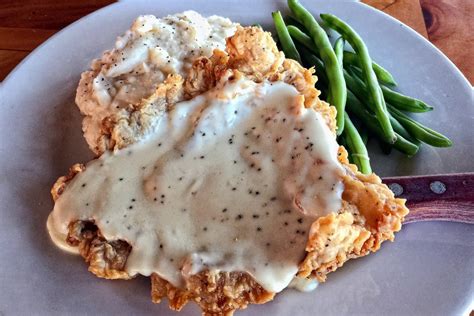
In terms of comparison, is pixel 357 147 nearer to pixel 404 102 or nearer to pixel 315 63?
pixel 404 102

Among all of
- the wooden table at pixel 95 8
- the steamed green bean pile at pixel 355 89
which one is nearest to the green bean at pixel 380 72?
the steamed green bean pile at pixel 355 89

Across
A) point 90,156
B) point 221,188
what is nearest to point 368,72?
point 221,188

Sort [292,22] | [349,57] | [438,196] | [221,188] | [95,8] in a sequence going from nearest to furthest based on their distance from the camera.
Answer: [221,188]
[438,196]
[349,57]
[292,22]
[95,8]

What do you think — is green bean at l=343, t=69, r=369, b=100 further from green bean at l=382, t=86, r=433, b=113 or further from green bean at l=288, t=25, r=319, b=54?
green bean at l=288, t=25, r=319, b=54

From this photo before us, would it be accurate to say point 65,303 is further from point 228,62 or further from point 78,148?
point 228,62

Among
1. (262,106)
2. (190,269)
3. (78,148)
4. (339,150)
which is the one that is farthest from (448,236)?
(78,148)

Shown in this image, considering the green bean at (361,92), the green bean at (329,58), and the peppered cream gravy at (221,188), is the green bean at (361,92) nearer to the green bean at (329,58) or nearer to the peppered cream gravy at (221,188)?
the green bean at (329,58)

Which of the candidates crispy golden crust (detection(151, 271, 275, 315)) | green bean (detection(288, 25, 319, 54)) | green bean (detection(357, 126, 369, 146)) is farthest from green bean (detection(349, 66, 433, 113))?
crispy golden crust (detection(151, 271, 275, 315))
